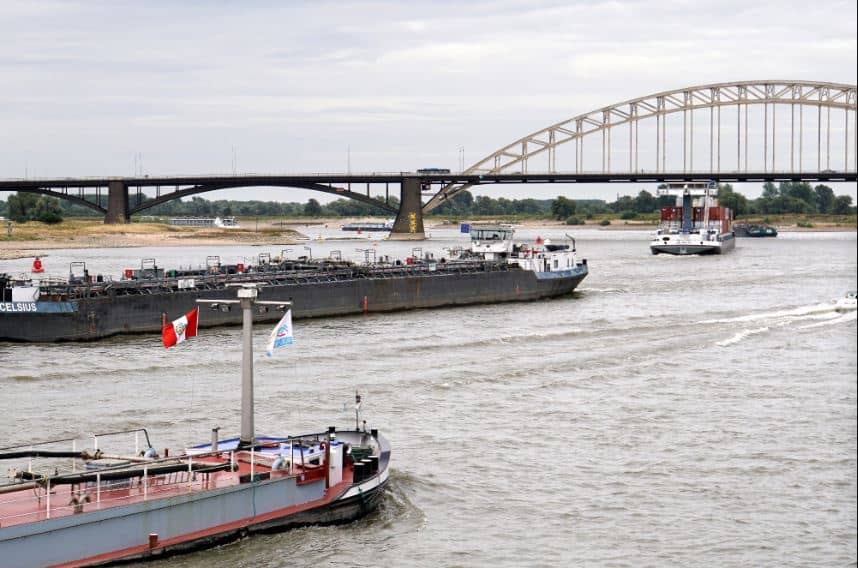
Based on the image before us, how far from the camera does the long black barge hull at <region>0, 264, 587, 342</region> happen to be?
40.5 meters

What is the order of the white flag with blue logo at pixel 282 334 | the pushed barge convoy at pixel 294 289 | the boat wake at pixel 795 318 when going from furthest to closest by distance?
the boat wake at pixel 795 318, the pushed barge convoy at pixel 294 289, the white flag with blue logo at pixel 282 334

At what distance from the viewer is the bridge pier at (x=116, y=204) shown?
13412cm

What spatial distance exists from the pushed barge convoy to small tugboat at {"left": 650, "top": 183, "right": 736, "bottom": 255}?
144 ft

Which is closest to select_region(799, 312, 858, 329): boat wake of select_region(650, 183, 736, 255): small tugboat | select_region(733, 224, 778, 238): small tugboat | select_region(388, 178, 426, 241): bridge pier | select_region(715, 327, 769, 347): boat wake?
select_region(715, 327, 769, 347): boat wake

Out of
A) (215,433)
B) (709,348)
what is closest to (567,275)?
(709,348)

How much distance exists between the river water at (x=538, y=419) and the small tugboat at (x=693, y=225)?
200 ft

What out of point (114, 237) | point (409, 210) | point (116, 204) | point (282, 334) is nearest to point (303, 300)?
point (282, 334)

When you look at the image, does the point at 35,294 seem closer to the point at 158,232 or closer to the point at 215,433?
the point at 215,433

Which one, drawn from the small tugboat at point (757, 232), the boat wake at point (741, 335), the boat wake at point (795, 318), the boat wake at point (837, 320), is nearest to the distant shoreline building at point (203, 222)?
the small tugboat at point (757, 232)

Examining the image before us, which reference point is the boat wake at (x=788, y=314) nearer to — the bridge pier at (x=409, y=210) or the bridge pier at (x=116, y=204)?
the bridge pier at (x=409, y=210)

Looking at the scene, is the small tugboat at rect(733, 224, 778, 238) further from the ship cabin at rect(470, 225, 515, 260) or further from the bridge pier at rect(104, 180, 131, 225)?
the ship cabin at rect(470, 225, 515, 260)

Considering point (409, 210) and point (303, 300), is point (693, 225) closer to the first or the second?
point (409, 210)

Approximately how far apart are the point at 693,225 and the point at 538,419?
100 m

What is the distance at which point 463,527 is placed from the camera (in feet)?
66.0
